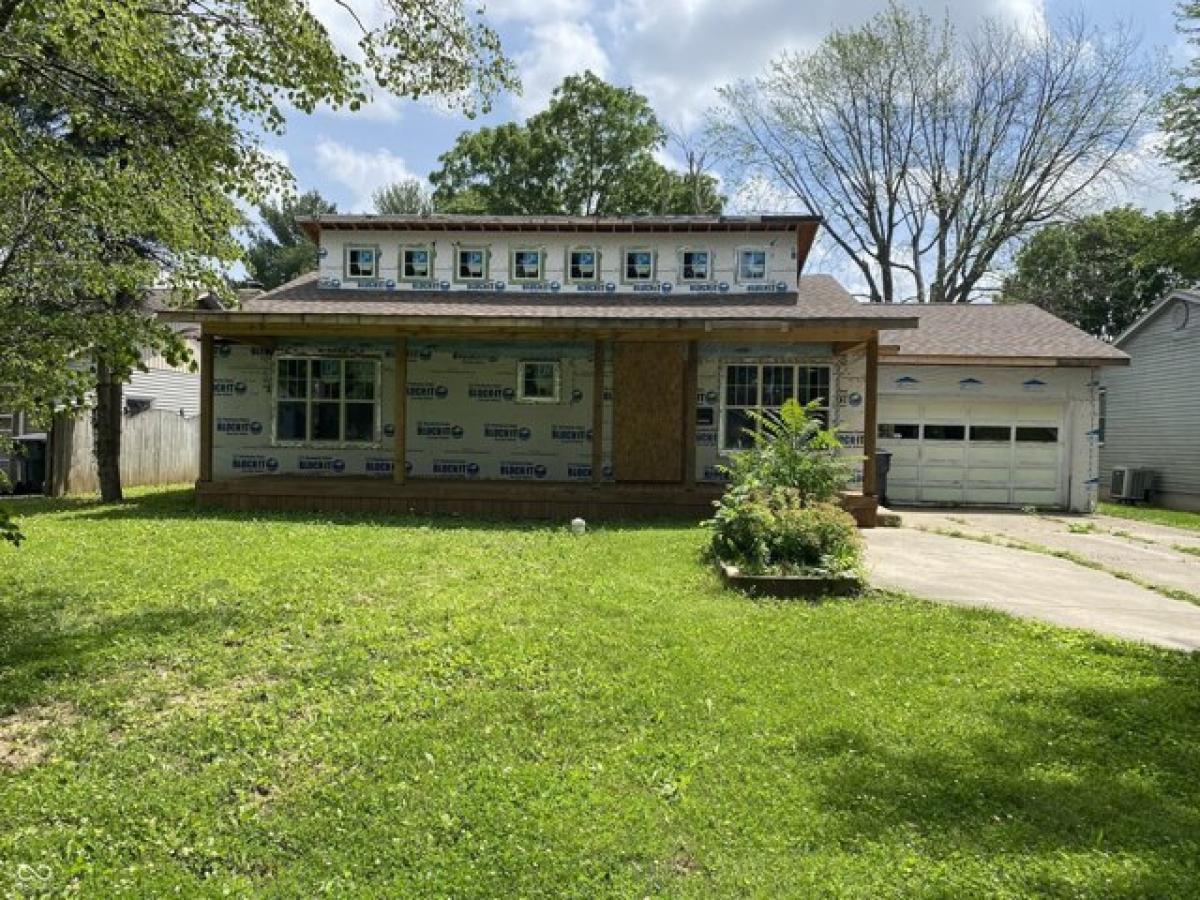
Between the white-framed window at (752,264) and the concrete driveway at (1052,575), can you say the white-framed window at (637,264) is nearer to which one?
the white-framed window at (752,264)

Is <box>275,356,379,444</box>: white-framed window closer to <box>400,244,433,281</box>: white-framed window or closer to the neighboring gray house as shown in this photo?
<box>400,244,433,281</box>: white-framed window

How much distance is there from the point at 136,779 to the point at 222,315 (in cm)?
962

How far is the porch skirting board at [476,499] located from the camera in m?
12.0

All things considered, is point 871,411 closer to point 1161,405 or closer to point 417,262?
point 417,262

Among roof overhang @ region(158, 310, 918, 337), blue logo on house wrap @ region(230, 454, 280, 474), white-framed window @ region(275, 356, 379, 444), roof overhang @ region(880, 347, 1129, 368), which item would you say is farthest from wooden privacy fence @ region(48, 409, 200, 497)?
roof overhang @ region(880, 347, 1129, 368)

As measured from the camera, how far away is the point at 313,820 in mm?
3000

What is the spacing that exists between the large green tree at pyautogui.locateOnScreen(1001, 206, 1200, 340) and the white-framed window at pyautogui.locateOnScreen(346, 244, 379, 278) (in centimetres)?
2760

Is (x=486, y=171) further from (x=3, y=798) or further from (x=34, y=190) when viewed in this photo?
(x=3, y=798)

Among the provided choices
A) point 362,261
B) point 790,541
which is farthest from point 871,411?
point 362,261

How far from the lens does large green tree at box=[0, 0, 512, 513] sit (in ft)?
16.6

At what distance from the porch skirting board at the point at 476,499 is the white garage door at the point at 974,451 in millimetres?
4314

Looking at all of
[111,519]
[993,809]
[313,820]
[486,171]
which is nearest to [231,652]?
[313,820]

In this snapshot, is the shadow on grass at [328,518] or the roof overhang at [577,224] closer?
the shadow on grass at [328,518]

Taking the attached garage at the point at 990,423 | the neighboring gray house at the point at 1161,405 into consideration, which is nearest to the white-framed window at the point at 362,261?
the attached garage at the point at 990,423
